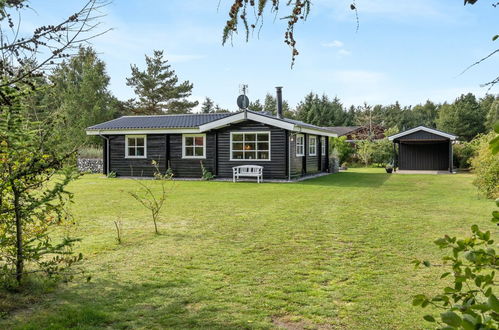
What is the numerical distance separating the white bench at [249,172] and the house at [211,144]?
15.9 inches

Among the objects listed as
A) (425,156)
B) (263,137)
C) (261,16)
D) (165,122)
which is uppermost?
(165,122)

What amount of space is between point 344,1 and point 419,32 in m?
9.33

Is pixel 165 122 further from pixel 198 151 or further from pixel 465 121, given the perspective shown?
pixel 465 121

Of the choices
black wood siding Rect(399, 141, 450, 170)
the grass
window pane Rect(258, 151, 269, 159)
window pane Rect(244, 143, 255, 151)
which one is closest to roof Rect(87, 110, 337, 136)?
window pane Rect(244, 143, 255, 151)

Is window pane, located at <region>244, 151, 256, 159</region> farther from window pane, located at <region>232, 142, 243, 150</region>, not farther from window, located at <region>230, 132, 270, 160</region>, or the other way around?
window pane, located at <region>232, 142, 243, 150</region>

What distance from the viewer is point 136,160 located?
Answer: 840 inches

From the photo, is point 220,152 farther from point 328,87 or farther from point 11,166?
point 328,87

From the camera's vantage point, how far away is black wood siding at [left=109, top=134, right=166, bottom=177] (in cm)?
2088

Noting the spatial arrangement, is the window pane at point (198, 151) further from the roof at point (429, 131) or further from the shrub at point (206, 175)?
the roof at point (429, 131)

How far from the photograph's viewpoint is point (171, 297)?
4.16 m

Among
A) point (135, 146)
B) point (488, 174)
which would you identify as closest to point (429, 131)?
point (488, 174)

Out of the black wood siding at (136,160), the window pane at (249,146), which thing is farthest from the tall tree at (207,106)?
the window pane at (249,146)

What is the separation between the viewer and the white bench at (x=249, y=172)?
18.3m

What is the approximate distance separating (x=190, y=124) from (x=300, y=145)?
5.67 meters
